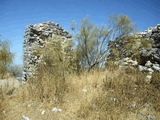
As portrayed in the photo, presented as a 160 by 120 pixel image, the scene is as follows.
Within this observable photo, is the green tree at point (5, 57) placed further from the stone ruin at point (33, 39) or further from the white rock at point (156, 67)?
the white rock at point (156, 67)

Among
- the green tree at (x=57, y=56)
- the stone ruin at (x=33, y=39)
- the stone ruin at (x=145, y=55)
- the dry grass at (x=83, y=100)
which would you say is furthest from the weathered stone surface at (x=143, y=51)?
the stone ruin at (x=33, y=39)

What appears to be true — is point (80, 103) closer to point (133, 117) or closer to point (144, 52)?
point (133, 117)

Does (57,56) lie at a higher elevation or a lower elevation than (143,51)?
lower

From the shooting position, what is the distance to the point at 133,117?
4.04m

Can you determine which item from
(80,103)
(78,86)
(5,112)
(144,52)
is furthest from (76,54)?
A: (5,112)

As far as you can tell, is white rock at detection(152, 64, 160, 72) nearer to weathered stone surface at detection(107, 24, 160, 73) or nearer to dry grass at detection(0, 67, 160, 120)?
weathered stone surface at detection(107, 24, 160, 73)

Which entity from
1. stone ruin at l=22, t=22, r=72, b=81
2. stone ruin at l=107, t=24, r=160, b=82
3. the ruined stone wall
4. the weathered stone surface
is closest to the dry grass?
stone ruin at l=107, t=24, r=160, b=82

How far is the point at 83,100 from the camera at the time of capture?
15.9 ft

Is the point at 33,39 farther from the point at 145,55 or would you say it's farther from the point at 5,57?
the point at 145,55

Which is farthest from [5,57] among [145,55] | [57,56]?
[145,55]

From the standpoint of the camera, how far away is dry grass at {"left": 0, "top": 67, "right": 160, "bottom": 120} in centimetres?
425

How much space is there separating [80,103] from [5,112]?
7.96 feet

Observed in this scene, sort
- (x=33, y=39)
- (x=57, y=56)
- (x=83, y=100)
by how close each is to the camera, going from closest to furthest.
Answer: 1. (x=83, y=100)
2. (x=57, y=56)
3. (x=33, y=39)

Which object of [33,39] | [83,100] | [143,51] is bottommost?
[83,100]
